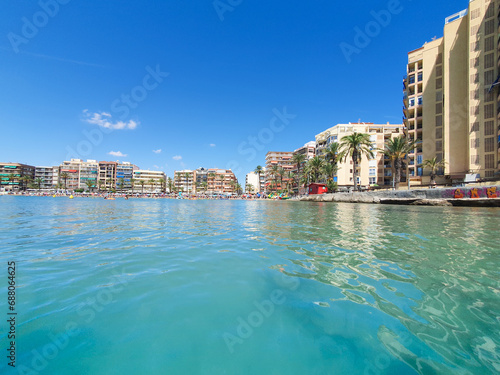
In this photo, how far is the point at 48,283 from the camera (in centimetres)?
475

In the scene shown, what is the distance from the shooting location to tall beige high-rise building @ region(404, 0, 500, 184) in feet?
125

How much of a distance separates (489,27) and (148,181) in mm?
161012

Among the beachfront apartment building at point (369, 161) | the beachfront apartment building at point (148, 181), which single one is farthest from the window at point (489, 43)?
the beachfront apartment building at point (148, 181)

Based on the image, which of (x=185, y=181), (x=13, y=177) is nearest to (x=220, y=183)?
(x=185, y=181)

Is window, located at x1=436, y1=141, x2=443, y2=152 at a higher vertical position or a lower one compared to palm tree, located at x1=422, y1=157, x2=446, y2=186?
higher

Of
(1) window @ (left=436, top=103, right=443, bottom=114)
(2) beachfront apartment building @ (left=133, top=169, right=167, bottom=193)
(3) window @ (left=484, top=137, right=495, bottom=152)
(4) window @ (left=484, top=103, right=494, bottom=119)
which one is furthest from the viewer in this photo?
(2) beachfront apartment building @ (left=133, top=169, right=167, bottom=193)

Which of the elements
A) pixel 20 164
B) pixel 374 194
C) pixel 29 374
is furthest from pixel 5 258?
pixel 20 164

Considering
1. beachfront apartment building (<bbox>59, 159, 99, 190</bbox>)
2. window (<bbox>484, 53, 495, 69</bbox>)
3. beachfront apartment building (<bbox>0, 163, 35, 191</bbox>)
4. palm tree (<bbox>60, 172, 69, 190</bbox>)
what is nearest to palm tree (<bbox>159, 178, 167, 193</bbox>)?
beachfront apartment building (<bbox>59, 159, 99, 190</bbox>)

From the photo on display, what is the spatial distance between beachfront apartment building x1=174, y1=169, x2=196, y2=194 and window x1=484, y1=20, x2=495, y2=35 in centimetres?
14921

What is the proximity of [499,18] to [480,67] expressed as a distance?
720cm

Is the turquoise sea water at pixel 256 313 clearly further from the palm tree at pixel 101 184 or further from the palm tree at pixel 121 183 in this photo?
the palm tree at pixel 101 184

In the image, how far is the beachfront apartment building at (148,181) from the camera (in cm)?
14938

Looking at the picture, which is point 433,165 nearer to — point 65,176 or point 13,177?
point 65,176

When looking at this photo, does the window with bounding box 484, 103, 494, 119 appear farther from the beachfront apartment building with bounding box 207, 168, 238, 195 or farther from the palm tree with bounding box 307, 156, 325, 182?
the beachfront apartment building with bounding box 207, 168, 238, 195
